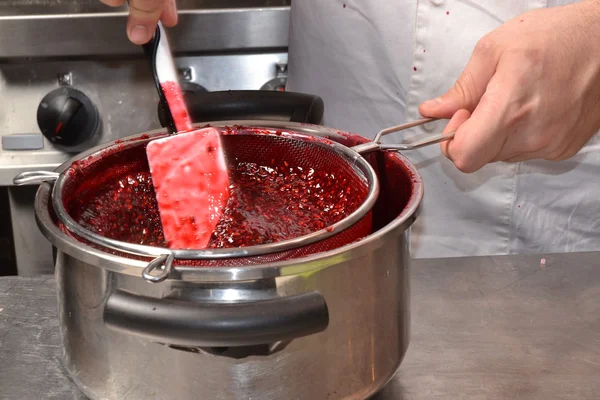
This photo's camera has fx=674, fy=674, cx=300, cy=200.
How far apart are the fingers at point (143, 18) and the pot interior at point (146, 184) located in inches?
5.1

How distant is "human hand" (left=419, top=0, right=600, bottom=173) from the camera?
84 cm

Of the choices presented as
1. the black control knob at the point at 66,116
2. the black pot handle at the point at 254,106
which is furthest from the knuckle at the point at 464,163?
the black control knob at the point at 66,116

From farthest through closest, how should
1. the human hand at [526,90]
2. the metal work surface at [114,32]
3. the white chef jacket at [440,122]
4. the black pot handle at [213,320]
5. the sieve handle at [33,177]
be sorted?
the metal work surface at [114,32] < the white chef jacket at [440,122] < the human hand at [526,90] < the sieve handle at [33,177] < the black pot handle at [213,320]

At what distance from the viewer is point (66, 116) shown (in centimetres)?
137

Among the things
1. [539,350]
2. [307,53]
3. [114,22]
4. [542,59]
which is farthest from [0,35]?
[539,350]

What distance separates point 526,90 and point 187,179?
44cm

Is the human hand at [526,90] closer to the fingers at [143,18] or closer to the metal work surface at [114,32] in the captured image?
the fingers at [143,18]

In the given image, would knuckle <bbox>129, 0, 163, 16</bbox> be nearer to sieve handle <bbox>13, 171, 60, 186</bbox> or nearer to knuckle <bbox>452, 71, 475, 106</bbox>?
sieve handle <bbox>13, 171, 60, 186</bbox>

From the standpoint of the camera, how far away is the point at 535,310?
0.86m

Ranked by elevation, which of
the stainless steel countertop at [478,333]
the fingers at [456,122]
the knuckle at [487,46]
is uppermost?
the knuckle at [487,46]

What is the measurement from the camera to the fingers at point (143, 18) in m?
0.84

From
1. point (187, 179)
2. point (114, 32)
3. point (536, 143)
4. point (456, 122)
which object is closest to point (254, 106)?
point (187, 179)

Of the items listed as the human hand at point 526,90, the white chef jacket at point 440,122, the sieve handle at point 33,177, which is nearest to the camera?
the sieve handle at point 33,177

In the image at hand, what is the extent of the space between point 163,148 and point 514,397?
0.49m
